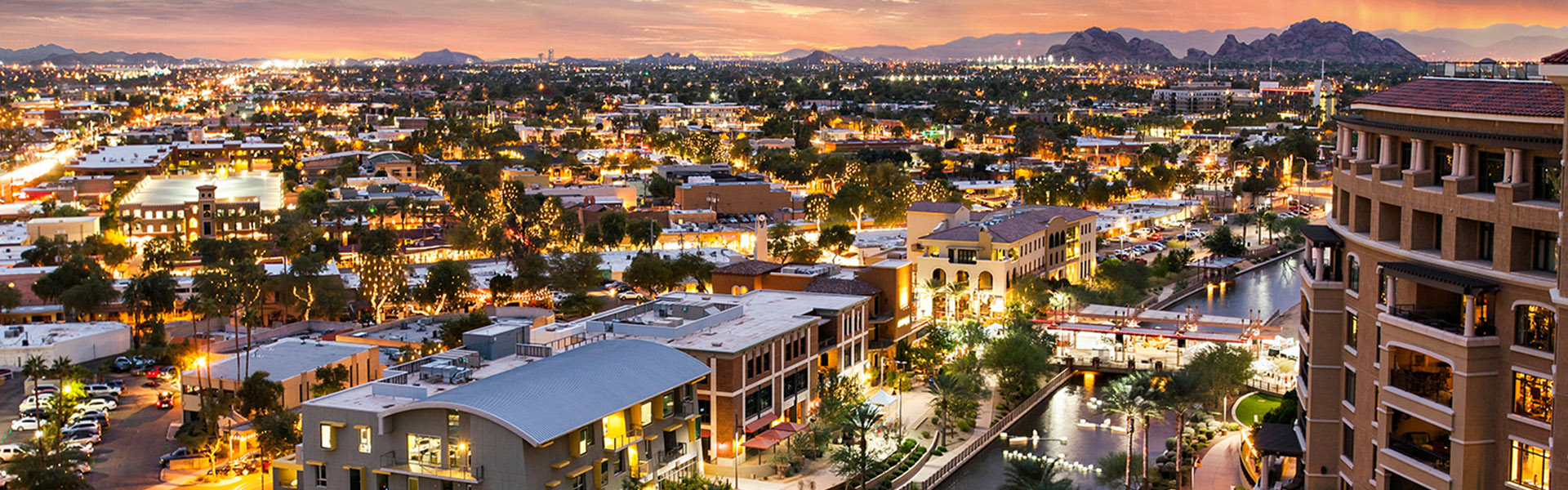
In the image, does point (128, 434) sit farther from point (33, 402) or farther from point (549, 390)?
point (549, 390)

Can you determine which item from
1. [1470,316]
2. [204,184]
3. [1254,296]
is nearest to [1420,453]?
[1470,316]

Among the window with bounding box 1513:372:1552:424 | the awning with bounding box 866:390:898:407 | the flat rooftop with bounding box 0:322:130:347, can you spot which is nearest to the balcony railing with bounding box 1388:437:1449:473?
the window with bounding box 1513:372:1552:424

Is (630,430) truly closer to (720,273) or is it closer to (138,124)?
(720,273)

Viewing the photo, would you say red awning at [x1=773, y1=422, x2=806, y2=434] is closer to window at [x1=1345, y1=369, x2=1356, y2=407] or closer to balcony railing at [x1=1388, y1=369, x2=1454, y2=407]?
window at [x1=1345, y1=369, x2=1356, y2=407]

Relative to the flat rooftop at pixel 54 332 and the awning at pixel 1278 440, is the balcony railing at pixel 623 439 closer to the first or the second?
the awning at pixel 1278 440

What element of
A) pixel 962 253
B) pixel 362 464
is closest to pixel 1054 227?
pixel 962 253

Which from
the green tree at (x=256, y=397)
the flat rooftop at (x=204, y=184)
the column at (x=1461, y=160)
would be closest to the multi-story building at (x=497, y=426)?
the green tree at (x=256, y=397)
